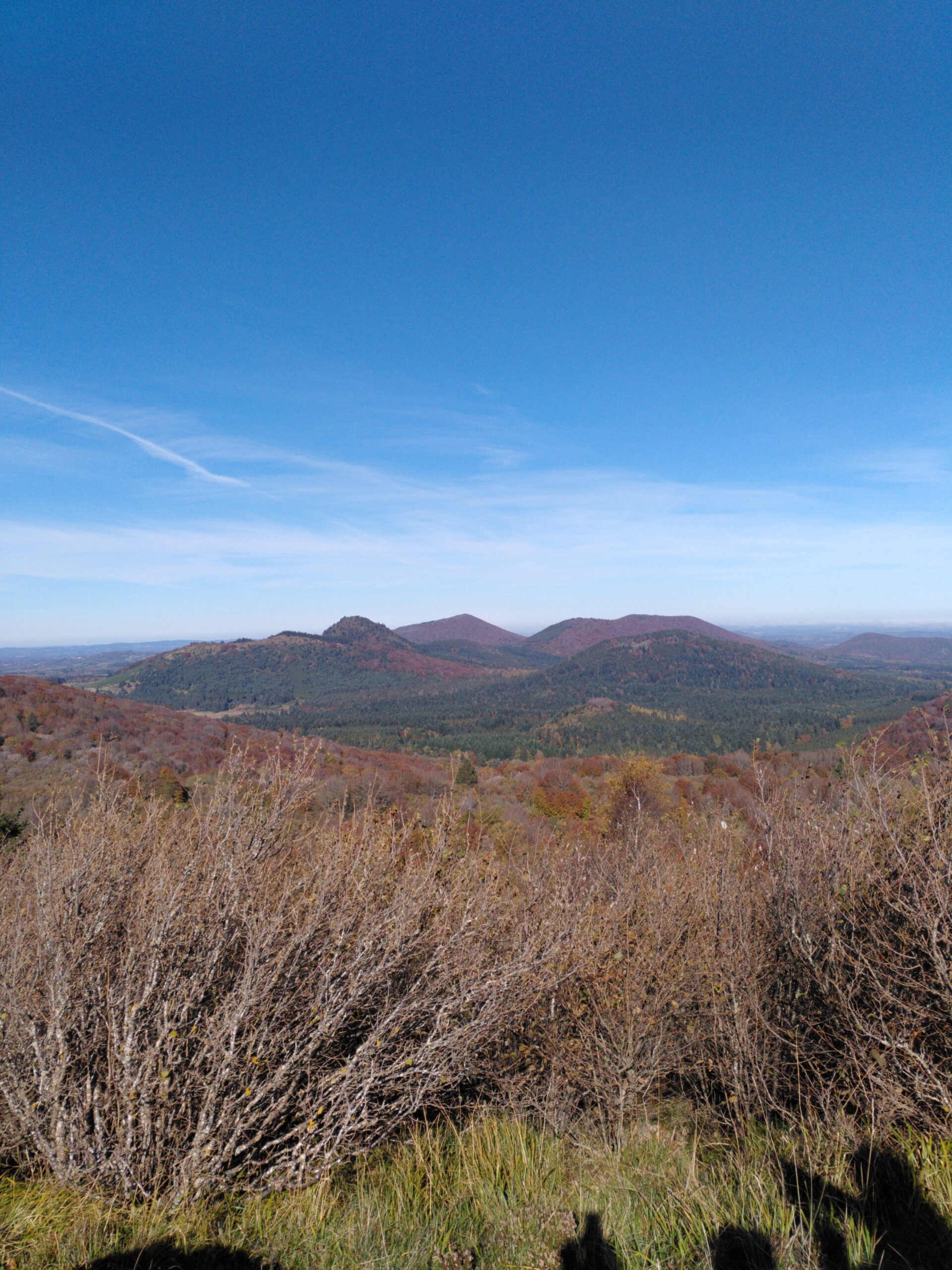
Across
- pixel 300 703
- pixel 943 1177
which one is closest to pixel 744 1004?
pixel 943 1177

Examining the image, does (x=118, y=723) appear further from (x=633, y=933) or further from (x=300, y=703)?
(x=300, y=703)

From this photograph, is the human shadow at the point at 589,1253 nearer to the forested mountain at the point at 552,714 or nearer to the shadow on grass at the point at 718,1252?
the shadow on grass at the point at 718,1252

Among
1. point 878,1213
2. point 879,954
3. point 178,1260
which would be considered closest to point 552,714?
point 879,954

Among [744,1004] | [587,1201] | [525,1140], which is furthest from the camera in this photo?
[744,1004]

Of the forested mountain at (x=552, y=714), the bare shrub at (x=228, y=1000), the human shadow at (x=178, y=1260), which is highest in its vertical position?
the bare shrub at (x=228, y=1000)

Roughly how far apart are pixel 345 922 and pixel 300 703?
187 metres

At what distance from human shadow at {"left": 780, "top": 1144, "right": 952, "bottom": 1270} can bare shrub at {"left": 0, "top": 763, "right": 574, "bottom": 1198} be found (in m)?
2.26

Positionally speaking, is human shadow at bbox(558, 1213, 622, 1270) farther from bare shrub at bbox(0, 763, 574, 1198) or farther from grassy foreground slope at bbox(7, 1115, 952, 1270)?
bare shrub at bbox(0, 763, 574, 1198)

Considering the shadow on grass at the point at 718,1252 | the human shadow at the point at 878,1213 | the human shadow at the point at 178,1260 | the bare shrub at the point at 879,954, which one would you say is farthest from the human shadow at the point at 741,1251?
the human shadow at the point at 178,1260

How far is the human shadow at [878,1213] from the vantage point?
3102 millimetres

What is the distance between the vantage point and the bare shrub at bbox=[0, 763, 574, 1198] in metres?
3.74

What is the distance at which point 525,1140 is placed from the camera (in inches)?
198

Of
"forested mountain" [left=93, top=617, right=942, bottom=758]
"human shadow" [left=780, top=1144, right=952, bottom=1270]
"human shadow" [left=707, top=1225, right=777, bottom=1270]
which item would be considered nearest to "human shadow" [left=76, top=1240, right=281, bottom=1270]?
"human shadow" [left=707, top=1225, right=777, bottom=1270]

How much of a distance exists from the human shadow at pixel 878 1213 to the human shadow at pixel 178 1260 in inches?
124
